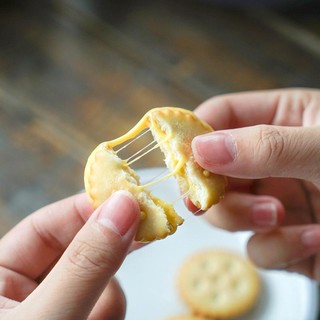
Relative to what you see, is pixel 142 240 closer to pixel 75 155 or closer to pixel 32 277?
pixel 32 277

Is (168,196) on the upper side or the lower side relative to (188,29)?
lower

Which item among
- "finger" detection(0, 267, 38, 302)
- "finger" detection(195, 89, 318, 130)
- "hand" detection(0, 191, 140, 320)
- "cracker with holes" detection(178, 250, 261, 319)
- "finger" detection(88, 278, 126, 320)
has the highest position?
"hand" detection(0, 191, 140, 320)

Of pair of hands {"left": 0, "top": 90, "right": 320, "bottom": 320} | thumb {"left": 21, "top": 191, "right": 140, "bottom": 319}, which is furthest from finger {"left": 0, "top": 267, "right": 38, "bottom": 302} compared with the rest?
thumb {"left": 21, "top": 191, "right": 140, "bottom": 319}

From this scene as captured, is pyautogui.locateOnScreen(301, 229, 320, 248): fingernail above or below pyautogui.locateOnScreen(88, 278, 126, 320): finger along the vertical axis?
below

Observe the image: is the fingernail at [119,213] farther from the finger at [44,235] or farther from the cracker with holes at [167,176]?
the finger at [44,235]

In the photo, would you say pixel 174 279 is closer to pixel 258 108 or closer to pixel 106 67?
pixel 258 108

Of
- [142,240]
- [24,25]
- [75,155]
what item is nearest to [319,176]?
[142,240]

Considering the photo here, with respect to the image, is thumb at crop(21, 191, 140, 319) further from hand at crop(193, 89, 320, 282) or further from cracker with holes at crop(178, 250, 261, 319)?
cracker with holes at crop(178, 250, 261, 319)
